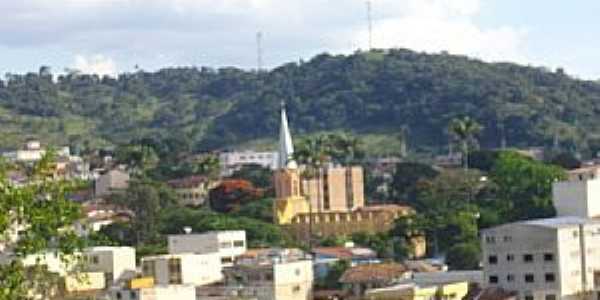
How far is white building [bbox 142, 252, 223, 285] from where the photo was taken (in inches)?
2128

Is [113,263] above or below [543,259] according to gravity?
below

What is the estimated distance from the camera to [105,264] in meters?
57.1

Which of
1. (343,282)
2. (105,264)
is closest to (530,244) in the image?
(343,282)

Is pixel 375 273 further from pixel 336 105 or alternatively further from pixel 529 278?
pixel 336 105

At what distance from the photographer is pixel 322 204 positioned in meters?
88.1

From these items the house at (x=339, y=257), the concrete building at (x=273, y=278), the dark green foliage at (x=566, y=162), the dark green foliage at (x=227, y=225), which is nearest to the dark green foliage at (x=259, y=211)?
the dark green foliage at (x=227, y=225)

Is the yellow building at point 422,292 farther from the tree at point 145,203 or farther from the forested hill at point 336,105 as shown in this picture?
the forested hill at point 336,105

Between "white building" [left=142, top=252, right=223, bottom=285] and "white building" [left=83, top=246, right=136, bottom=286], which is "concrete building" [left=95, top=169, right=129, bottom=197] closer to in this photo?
"white building" [left=83, top=246, right=136, bottom=286]

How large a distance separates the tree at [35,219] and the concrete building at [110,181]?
266ft

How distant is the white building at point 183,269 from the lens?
54.1 m

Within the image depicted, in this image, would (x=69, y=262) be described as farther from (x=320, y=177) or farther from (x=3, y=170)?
(x=320, y=177)

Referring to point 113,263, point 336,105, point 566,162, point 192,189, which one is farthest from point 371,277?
point 336,105

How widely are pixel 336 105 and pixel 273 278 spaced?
103 metres

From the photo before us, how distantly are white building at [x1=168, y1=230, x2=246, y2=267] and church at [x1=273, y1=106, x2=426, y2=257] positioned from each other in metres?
13.3
